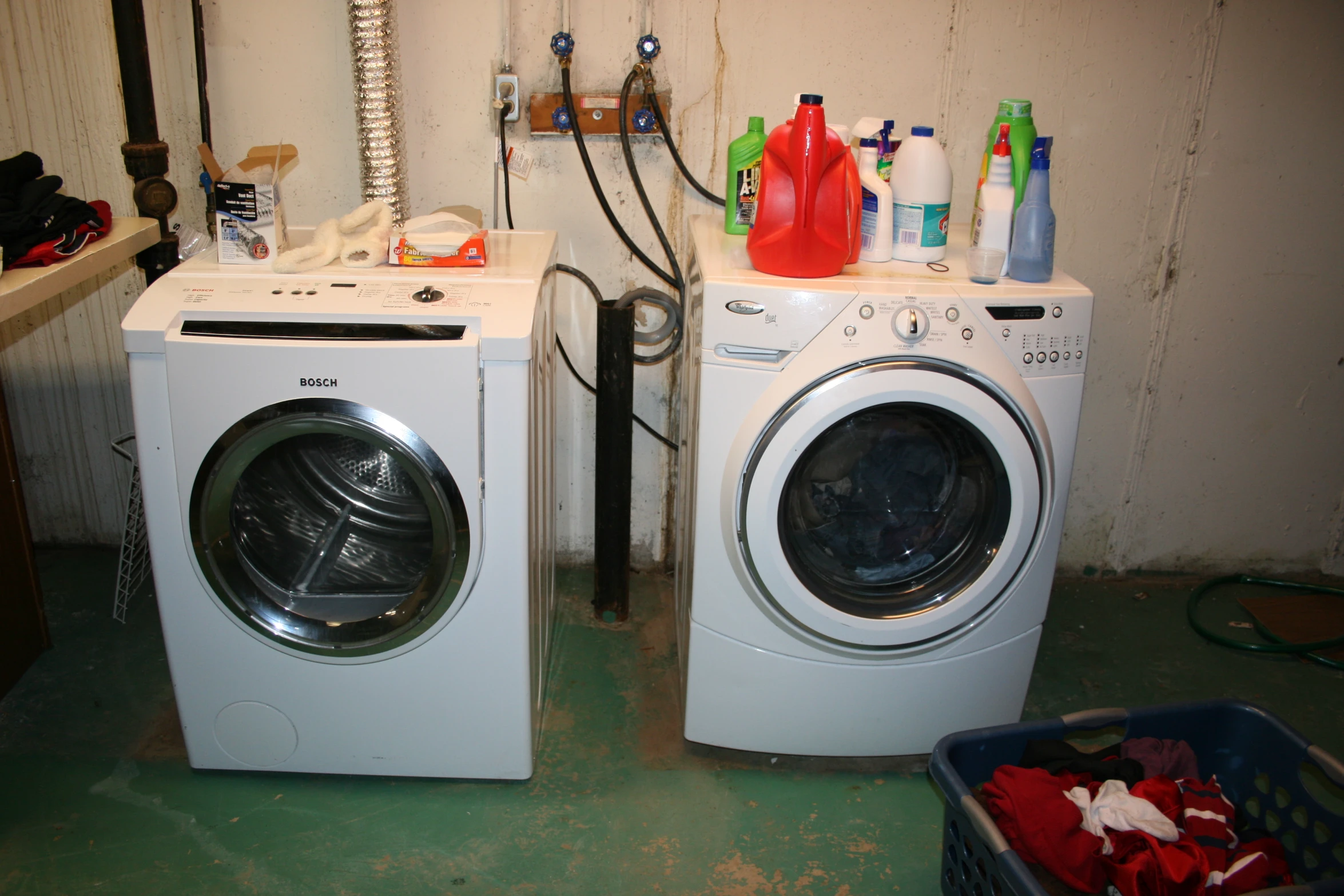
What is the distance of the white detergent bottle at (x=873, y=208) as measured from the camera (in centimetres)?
186

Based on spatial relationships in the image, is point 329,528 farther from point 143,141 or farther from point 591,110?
point 591,110

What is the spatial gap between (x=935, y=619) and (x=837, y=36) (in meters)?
1.34

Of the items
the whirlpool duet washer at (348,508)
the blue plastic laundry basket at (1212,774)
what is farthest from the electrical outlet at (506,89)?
the blue plastic laundry basket at (1212,774)

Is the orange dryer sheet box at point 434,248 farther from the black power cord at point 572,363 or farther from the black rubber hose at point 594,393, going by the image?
the black rubber hose at point 594,393

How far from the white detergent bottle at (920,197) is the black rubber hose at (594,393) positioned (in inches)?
31.7

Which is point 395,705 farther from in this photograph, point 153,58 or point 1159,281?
point 1159,281

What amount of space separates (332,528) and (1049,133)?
1862 mm

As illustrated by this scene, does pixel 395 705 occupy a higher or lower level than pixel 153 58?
lower

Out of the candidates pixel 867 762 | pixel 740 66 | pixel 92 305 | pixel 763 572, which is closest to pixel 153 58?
pixel 92 305

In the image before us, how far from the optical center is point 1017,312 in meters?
1.68

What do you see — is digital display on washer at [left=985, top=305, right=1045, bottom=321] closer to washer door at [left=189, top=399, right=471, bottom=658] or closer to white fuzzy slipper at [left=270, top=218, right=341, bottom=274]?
washer door at [left=189, top=399, right=471, bottom=658]

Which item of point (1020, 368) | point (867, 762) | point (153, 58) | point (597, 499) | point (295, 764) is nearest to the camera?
point (1020, 368)

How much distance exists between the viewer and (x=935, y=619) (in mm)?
1783

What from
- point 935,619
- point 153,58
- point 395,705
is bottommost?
point 395,705
